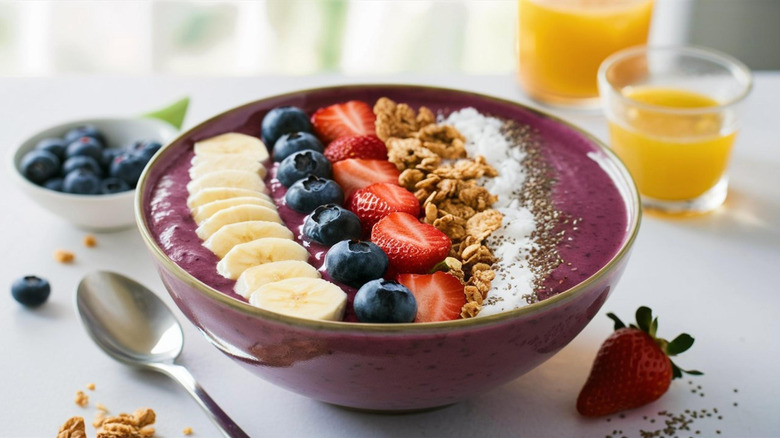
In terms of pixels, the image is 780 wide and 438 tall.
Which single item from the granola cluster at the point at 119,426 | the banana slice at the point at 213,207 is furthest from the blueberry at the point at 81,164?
the granola cluster at the point at 119,426

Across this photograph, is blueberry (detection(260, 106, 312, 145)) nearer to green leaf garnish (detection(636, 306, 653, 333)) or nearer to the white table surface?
the white table surface

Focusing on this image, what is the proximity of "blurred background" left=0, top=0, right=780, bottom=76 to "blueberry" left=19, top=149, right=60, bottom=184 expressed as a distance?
1.97 metres

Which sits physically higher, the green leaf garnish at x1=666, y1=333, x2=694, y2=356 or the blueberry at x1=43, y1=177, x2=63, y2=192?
the green leaf garnish at x1=666, y1=333, x2=694, y2=356

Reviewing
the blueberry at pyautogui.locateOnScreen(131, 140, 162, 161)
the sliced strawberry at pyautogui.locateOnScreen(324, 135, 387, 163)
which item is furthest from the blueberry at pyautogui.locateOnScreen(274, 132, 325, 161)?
the blueberry at pyautogui.locateOnScreen(131, 140, 162, 161)

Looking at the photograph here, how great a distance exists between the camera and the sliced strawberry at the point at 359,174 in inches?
50.3

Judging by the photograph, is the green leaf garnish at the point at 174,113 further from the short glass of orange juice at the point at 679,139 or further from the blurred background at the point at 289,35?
the blurred background at the point at 289,35

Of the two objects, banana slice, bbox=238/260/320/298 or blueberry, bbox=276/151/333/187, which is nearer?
banana slice, bbox=238/260/320/298

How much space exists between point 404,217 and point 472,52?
Result: 271cm

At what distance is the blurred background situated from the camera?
3.55 meters

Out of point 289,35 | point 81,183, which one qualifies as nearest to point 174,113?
point 81,183

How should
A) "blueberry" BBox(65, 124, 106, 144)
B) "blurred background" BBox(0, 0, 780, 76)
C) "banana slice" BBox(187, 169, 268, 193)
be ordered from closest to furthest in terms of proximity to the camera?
"banana slice" BBox(187, 169, 268, 193) → "blueberry" BBox(65, 124, 106, 144) → "blurred background" BBox(0, 0, 780, 76)

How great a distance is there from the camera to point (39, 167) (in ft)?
Result: 5.28

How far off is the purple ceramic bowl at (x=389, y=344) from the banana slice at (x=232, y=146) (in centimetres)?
23

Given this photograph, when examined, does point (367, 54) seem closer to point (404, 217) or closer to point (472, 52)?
point (472, 52)
